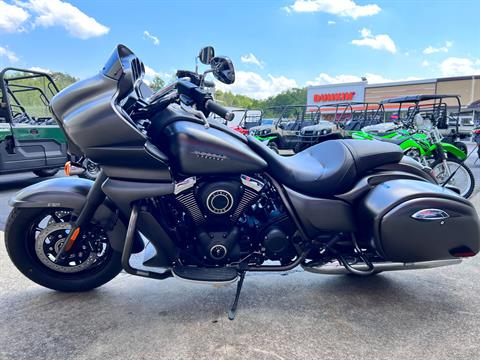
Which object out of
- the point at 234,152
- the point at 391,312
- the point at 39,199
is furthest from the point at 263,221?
the point at 39,199

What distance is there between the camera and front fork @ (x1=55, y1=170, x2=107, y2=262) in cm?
204

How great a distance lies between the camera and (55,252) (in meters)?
2.28

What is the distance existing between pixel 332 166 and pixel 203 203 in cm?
84

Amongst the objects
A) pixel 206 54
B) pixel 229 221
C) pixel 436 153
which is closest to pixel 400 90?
pixel 436 153

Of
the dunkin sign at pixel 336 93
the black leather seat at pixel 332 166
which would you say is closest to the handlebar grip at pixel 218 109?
the black leather seat at pixel 332 166

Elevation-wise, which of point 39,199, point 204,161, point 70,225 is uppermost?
point 204,161

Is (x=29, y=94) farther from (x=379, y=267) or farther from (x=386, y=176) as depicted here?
(x=379, y=267)

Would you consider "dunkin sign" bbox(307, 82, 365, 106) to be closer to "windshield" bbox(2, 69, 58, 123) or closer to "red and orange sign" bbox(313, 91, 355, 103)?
"red and orange sign" bbox(313, 91, 355, 103)

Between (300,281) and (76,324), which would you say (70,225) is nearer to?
(76,324)

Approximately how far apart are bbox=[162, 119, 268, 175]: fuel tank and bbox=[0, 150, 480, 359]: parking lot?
0.92 metres

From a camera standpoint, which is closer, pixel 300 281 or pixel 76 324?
pixel 76 324

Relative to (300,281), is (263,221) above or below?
above

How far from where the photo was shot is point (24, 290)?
95.7 inches

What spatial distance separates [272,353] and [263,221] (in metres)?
0.76
